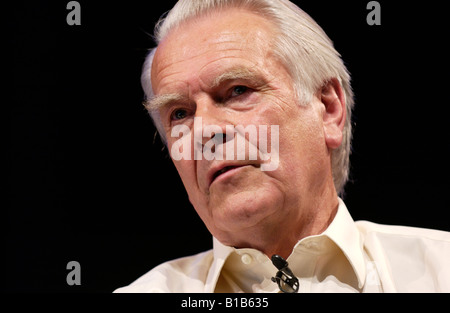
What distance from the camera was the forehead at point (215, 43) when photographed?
172cm

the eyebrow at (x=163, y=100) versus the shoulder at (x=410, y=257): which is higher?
the eyebrow at (x=163, y=100)

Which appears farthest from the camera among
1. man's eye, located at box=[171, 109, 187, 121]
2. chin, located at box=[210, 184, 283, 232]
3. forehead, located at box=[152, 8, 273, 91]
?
man's eye, located at box=[171, 109, 187, 121]

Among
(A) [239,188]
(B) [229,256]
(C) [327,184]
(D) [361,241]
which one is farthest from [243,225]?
(D) [361,241]

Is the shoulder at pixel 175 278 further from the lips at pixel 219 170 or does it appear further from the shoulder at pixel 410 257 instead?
the shoulder at pixel 410 257

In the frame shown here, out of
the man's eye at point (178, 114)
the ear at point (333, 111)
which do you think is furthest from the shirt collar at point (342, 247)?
the man's eye at point (178, 114)

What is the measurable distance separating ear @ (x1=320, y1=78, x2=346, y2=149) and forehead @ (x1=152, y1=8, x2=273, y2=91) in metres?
0.31

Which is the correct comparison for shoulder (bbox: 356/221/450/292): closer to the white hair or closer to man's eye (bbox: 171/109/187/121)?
the white hair

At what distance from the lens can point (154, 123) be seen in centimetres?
232

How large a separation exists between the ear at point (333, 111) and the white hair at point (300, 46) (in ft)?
0.11

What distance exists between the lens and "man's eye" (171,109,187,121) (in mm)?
1880

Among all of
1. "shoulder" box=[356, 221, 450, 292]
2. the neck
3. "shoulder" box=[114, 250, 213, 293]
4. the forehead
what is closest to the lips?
the neck

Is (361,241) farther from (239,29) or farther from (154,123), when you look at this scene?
(154,123)

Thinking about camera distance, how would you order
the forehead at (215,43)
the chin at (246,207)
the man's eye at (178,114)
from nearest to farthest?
the chin at (246,207) < the forehead at (215,43) < the man's eye at (178,114)

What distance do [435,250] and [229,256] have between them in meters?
0.74
